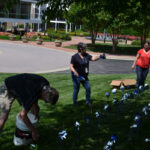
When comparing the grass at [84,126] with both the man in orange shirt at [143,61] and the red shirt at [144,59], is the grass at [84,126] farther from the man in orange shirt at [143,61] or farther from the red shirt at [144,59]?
the red shirt at [144,59]

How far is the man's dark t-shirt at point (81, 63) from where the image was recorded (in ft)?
22.6

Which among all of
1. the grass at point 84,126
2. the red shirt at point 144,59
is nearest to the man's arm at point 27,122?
the grass at point 84,126

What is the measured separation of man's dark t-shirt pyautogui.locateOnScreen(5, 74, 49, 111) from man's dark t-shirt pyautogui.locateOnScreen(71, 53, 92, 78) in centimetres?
290

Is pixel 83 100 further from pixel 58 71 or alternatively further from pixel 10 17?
pixel 10 17

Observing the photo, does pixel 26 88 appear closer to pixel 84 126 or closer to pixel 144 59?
pixel 84 126

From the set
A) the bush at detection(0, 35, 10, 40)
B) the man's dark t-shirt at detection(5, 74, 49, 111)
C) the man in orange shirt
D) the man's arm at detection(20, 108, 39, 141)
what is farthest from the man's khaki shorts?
the bush at detection(0, 35, 10, 40)

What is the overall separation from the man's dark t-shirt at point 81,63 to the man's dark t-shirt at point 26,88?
114 inches

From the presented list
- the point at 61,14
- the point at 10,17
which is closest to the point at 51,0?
the point at 61,14

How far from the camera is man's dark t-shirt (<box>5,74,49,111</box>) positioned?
3.91 metres

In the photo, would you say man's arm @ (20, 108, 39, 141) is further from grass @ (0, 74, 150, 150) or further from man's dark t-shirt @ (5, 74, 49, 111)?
grass @ (0, 74, 150, 150)

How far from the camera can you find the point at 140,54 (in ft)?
27.8

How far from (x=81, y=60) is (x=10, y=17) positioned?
43.3m

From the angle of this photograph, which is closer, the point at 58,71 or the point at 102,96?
the point at 102,96

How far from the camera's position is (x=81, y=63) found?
688 cm
